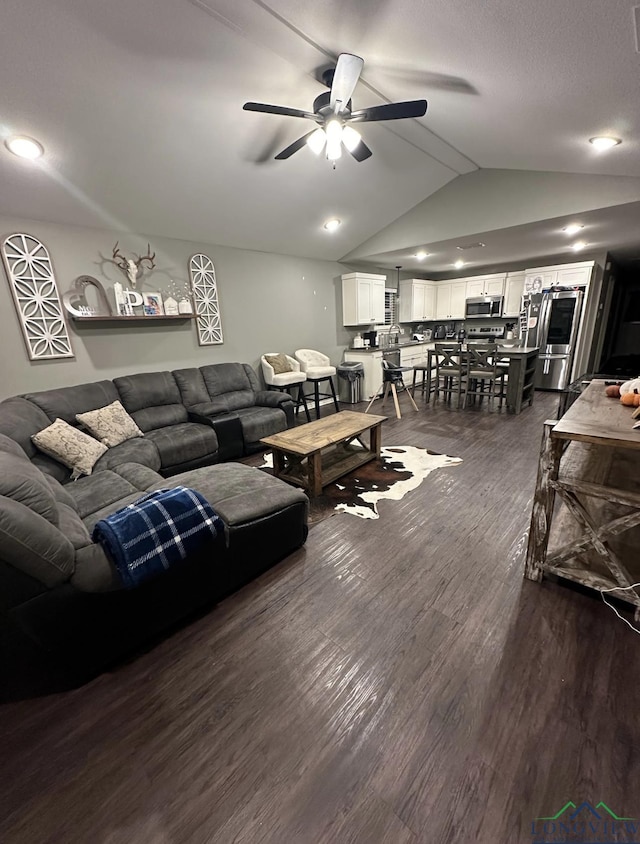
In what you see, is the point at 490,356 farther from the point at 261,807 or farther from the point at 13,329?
the point at 13,329

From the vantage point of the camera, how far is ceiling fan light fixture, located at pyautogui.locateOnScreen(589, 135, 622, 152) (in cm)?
241

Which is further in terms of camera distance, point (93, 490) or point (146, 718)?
point (93, 490)

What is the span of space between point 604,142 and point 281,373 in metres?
3.84

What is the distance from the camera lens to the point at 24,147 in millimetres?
2318

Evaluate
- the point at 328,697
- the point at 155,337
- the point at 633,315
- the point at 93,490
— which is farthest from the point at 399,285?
the point at 328,697

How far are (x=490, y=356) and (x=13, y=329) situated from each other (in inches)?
217

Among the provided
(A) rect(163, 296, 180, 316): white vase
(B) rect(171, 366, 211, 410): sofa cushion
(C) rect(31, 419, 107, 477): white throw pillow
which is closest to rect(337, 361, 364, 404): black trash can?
(B) rect(171, 366, 211, 410): sofa cushion

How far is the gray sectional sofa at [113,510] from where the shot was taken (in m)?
1.26

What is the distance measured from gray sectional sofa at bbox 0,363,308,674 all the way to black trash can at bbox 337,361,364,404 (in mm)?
2397

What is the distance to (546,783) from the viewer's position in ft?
3.48

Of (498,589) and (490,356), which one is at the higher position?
(490,356)

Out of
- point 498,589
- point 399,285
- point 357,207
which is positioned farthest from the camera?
point 399,285

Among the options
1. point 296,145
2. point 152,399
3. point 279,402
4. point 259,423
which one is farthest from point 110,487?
point 296,145

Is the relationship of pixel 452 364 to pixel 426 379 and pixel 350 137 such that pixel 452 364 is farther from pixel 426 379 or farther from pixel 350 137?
pixel 350 137
